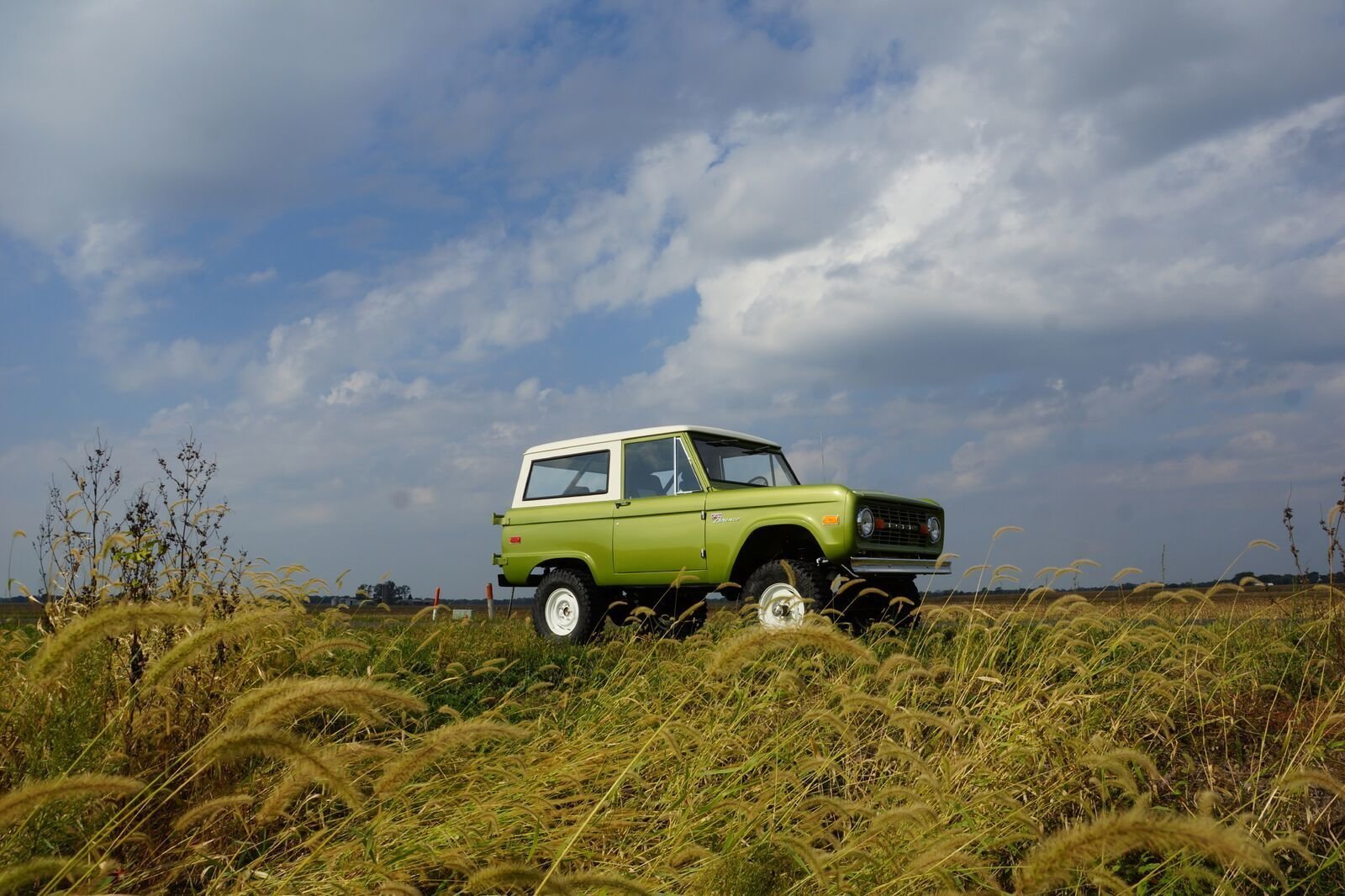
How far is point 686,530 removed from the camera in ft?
29.7

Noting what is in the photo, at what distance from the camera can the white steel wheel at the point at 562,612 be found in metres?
10.1

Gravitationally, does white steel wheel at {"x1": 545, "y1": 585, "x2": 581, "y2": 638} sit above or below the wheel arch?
below

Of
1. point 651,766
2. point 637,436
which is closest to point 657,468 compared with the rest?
point 637,436

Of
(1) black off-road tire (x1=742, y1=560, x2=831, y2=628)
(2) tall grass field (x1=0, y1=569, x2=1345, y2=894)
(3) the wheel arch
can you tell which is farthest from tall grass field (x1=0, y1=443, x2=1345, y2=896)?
(3) the wheel arch

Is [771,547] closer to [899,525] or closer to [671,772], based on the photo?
[899,525]

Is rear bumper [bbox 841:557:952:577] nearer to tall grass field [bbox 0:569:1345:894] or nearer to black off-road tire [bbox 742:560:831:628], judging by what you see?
black off-road tire [bbox 742:560:831:628]

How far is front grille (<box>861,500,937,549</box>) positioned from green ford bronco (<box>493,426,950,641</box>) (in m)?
0.02

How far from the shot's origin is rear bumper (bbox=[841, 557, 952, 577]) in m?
8.27

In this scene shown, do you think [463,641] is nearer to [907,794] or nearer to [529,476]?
[529,476]

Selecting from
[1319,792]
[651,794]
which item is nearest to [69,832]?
[651,794]

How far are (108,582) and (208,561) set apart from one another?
595mm

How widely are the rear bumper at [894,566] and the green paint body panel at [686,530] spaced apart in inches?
2.2

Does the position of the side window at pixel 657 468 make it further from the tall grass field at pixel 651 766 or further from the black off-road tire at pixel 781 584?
the tall grass field at pixel 651 766

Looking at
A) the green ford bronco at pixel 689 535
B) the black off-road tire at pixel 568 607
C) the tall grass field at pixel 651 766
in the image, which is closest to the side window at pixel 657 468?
the green ford bronco at pixel 689 535
